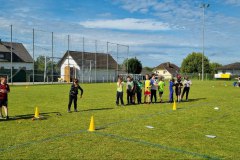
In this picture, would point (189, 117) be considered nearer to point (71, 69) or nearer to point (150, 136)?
point (150, 136)

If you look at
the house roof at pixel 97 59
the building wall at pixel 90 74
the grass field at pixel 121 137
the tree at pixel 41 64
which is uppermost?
the house roof at pixel 97 59

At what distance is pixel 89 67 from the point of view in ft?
185

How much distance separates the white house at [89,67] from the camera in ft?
173

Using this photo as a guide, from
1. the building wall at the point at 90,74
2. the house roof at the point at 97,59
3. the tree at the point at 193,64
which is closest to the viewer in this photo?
the building wall at the point at 90,74

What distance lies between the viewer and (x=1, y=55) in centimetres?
5612

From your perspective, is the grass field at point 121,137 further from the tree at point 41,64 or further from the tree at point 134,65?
the tree at point 134,65

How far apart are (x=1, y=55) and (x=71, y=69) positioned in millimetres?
13744

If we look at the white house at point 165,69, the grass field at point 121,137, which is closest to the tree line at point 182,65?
the white house at point 165,69

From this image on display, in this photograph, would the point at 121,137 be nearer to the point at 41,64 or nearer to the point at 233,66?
the point at 41,64

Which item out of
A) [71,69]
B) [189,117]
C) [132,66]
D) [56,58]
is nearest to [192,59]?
[132,66]

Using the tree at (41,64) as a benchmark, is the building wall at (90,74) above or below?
below

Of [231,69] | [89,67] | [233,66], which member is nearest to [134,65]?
[89,67]

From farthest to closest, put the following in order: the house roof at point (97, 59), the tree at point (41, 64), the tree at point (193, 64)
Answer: the tree at point (193, 64), the house roof at point (97, 59), the tree at point (41, 64)

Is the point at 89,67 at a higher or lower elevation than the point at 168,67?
lower
